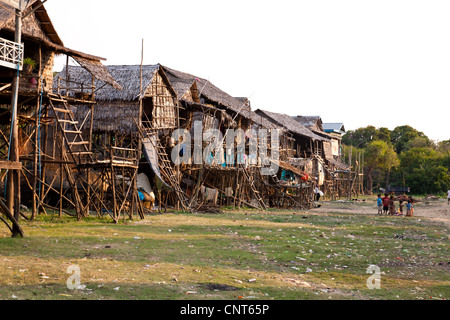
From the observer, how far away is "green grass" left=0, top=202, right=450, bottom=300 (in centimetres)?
705

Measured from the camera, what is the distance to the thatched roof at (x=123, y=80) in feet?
70.1

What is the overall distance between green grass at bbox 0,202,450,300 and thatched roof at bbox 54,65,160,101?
763 centimetres

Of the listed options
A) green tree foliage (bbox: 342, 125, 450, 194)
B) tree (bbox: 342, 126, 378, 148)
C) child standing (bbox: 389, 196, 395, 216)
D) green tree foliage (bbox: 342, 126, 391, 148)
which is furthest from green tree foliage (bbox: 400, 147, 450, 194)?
child standing (bbox: 389, 196, 395, 216)

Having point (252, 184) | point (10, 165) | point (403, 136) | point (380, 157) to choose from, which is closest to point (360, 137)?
point (403, 136)

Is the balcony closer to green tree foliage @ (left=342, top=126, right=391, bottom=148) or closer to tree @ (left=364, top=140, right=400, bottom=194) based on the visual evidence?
tree @ (left=364, top=140, right=400, bottom=194)

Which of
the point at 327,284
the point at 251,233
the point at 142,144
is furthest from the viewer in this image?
the point at 142,144

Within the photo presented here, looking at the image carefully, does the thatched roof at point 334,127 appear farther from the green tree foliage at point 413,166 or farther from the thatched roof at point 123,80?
the thatched roof at point 123,80

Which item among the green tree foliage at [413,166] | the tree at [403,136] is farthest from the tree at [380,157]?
the tree at [403,136]

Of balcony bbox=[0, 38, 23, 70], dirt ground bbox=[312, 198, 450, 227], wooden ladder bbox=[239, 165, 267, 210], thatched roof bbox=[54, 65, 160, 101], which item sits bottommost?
dirt ground bbox=[312, 198, 450, 227]

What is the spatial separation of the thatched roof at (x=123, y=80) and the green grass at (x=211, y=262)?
7628mm

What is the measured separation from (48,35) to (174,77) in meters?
11.7
